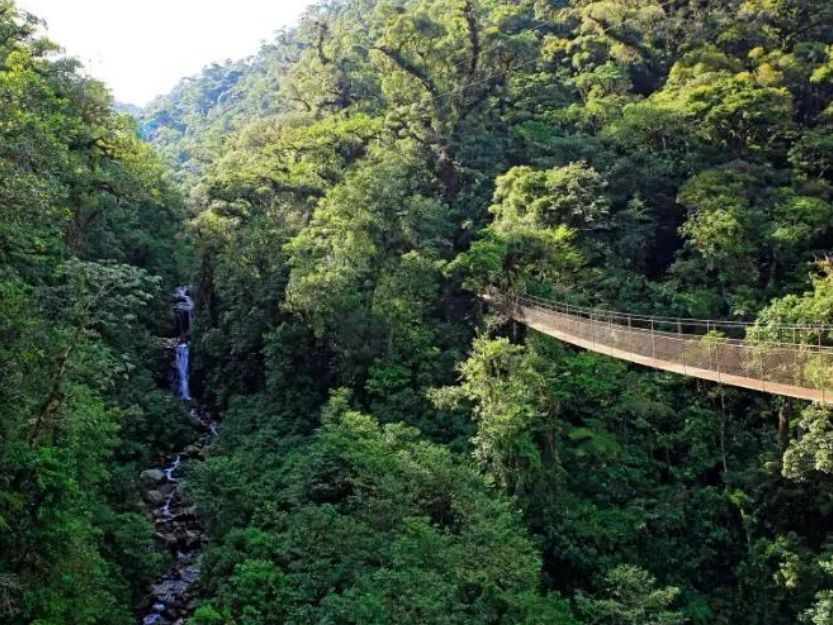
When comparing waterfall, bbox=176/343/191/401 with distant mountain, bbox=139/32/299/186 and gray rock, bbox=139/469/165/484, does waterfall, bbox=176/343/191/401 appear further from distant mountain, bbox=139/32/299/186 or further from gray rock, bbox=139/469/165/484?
distant mountain, bbox=139/32/299/186

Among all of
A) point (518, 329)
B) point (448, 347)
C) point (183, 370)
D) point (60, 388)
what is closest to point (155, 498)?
point (60, 388)

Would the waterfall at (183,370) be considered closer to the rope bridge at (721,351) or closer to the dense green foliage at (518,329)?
the dense green foliage at (518,329)

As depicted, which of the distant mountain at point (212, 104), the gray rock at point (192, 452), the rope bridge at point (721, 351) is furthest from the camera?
the distant mountain at point (212, 104)

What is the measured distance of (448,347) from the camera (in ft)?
51.2

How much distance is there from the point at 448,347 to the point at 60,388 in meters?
8.51

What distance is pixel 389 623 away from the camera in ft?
27.3

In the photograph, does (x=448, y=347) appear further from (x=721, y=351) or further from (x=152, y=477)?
(x=721, y=351)

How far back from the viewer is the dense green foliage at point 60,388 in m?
7.31

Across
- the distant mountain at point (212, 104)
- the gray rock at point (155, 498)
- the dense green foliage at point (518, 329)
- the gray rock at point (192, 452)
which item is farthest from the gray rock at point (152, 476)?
the distant mountain at point (212, 104)

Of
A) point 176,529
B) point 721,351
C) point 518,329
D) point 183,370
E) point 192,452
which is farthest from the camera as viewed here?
point 183,370

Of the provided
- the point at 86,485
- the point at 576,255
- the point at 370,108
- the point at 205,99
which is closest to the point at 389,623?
the point at 86,485

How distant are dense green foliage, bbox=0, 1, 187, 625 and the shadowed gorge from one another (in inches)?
2.2

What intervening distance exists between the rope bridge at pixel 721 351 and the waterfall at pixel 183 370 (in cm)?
1070

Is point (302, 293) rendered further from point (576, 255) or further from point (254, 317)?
point (576, 255)
